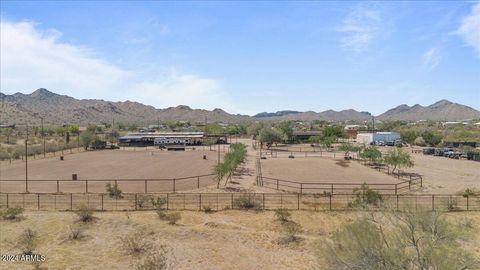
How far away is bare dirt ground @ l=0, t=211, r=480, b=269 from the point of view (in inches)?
860

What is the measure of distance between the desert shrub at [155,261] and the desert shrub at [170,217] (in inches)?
176

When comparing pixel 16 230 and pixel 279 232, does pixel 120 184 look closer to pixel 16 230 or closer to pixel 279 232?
pixel 16 230

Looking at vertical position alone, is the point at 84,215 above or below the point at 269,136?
below

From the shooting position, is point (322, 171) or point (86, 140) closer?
point (322, 171)

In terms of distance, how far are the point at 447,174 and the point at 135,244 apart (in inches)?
1755

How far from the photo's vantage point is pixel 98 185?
4384 cm

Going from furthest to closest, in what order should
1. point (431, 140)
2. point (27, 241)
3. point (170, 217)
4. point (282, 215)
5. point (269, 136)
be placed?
1. point (431, 140)
2. point (269, 136)
3. point (282, 215)
4. point (170, 217)
5. point (27, 241)

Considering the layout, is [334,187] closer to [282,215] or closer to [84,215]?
[282,215]

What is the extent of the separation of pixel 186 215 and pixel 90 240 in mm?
7319

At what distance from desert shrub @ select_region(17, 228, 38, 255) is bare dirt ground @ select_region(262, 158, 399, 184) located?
29329mm

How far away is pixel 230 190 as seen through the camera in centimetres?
4125

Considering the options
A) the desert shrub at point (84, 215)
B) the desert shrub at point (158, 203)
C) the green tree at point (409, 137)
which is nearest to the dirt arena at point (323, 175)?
the desert shrub at point (158, 203)

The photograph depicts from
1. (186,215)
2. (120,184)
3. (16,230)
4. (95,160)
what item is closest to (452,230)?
(186,215)

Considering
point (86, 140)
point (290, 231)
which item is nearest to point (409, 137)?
point (86, 140)
